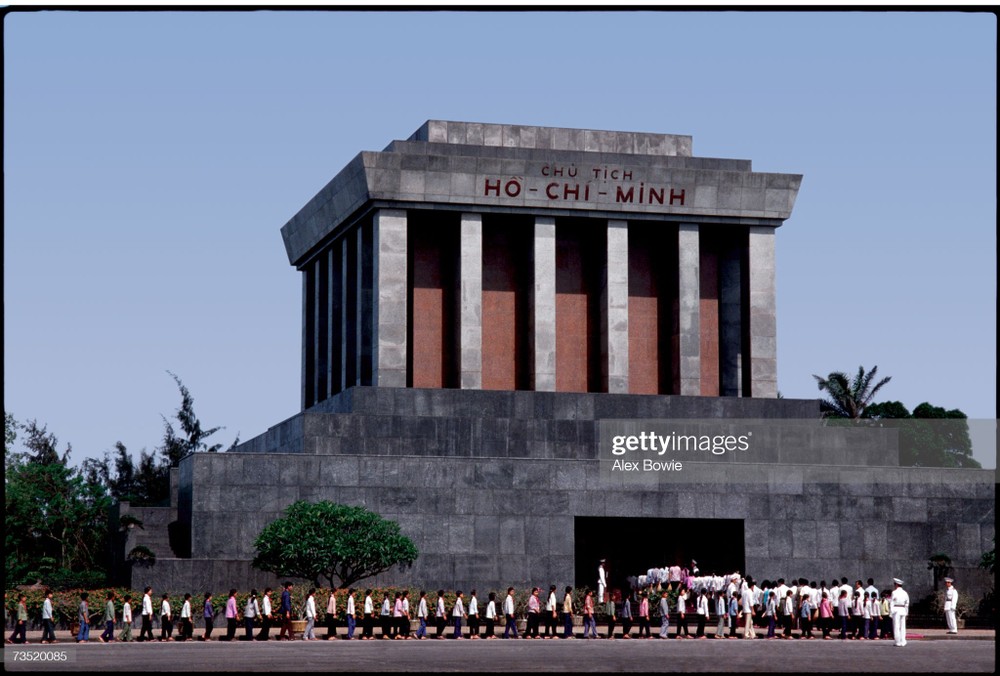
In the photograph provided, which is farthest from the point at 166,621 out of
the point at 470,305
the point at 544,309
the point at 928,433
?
the point at 928,433

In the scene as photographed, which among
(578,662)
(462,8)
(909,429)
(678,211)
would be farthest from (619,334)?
(909,429)

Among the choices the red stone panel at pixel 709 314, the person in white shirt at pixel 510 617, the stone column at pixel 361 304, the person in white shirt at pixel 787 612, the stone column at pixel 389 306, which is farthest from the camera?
the red stone panel at pixel 709 314

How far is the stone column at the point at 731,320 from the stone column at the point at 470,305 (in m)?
8.66

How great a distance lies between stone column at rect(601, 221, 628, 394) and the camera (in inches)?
1984

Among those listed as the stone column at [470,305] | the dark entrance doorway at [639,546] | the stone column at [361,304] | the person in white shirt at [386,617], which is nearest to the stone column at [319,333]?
the stone column at [361,304]

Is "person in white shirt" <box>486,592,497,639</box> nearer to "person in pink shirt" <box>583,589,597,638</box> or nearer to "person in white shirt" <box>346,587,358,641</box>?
"person in pink shirt" <box>583,589,597,638</box>

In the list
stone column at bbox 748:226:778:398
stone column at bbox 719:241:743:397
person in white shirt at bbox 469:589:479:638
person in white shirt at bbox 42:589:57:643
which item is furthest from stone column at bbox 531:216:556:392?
person in white shirt at bbox 42:589:57:643

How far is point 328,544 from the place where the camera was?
1502 inches

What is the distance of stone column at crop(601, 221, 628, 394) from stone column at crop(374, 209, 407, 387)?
6.54m

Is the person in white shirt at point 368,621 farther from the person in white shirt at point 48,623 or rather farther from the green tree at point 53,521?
the green tree at point 53,521

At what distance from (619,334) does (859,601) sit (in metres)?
16.1

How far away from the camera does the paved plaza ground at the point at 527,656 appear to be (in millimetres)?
25422

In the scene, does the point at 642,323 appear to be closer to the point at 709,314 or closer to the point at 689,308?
the point at 689,308

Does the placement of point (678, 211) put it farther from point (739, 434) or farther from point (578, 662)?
point (578, 662)
